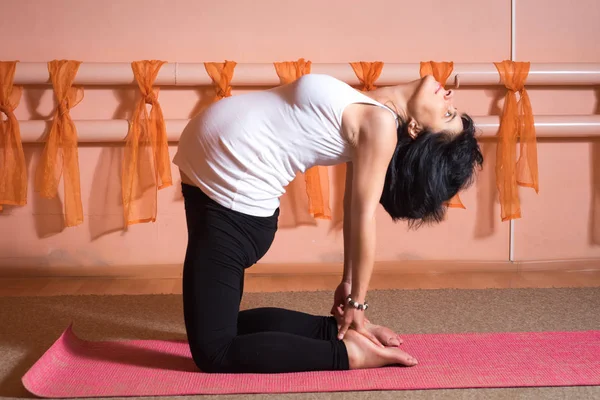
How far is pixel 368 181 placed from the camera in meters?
1.67

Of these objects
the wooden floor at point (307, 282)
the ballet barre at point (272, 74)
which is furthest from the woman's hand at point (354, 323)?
the ballet barre at point (272, 74)

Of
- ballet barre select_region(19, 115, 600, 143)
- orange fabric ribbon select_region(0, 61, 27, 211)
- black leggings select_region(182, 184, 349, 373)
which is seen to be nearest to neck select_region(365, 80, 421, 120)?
black leggings select_region(182, 184, 349, 373)

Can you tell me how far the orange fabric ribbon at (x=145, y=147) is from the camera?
281cm

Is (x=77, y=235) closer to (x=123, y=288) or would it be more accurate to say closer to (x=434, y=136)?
(x=123, y=288)

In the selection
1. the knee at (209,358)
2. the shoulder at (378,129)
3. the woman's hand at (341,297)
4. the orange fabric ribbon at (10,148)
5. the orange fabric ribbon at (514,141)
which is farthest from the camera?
the orange fabric ribbon at (514,141)

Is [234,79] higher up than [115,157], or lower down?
higher up

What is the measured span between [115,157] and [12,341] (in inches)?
40.6

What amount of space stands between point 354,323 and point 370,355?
0.28 ft

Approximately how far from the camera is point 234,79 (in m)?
2.84

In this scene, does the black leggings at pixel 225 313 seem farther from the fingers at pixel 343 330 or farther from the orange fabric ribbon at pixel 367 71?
the orange fabric ribbon at pixel 367 71

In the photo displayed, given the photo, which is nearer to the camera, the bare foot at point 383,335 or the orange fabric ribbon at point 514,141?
the bare foot at point 383,335

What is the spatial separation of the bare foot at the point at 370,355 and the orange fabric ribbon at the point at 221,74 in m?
1.32

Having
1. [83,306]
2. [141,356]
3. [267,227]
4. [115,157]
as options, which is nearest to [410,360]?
[267,227]

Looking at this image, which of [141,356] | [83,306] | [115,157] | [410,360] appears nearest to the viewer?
[410,360]
